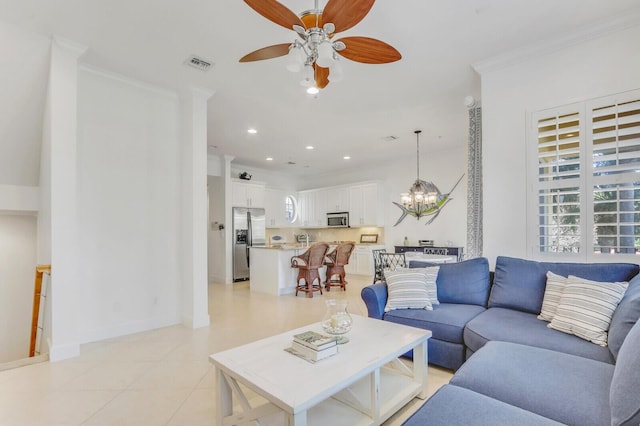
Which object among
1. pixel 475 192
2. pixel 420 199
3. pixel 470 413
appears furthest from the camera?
pixel 420 199

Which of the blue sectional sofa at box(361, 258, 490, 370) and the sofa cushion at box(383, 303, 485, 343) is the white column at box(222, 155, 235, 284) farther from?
the sofa cushion at box(383, 303, 485, 343)

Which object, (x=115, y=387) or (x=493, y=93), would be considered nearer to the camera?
(x=115, y=387)

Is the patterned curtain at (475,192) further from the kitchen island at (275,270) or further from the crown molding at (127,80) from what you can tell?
the crown molding at (127,80)

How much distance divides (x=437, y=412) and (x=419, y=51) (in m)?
2.97

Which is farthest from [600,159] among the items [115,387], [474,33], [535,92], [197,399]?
[115,387]

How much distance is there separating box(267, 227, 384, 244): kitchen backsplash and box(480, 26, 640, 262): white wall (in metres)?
4.71

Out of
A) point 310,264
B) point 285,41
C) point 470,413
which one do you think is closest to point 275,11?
point 285,41

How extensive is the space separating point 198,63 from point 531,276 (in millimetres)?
3740

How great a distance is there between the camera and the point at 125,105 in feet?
11.7

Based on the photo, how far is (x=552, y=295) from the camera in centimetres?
240

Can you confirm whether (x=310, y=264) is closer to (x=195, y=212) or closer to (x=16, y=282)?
(x=195, y=212)

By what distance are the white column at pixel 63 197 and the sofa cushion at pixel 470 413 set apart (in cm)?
312

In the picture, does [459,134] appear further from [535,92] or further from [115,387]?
[115,387]

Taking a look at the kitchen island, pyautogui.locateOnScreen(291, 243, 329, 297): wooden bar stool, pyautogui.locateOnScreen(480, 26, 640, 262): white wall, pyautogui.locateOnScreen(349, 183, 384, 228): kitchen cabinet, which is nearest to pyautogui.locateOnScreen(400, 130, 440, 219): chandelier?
pyautogui.locateOnScreen(349, 183, 384, 228): kitchen cabinet
